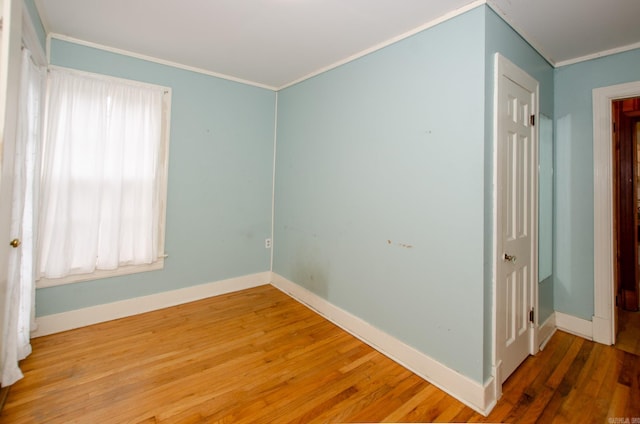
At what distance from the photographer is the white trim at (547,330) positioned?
2.40 metres

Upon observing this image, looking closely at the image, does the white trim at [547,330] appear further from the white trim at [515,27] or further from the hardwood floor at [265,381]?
the white trim at [515,27]

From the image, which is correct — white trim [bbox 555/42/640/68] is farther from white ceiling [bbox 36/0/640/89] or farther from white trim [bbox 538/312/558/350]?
white trim [bbox 538/312/558/350]

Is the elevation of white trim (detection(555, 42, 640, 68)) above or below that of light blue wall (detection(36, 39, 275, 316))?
above

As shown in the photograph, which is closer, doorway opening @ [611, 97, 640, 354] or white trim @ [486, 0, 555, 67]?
white trim @ [486, 0, 555, 67]

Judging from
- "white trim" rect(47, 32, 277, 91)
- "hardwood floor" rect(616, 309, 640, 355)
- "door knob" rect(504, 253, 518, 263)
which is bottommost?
"hardwood floor" rect(616, 309, 640, 355)

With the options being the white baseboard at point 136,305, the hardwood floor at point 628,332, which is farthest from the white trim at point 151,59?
the hardwood floor at point 628,332

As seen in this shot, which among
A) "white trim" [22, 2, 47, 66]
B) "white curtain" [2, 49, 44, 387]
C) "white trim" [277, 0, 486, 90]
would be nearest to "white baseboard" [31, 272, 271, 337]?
"white curtain" [2, 49, 44, 387]

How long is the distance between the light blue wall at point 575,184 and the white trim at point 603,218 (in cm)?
4

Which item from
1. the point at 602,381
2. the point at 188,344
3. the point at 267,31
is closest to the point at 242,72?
the point at 267,31

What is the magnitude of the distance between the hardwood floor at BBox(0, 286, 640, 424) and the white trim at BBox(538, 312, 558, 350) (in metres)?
0.07

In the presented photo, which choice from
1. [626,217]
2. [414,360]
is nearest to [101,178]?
[414,360]

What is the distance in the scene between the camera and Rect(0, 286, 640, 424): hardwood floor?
5.41 feet

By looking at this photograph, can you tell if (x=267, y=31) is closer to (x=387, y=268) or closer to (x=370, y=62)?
(x=370, y=62)

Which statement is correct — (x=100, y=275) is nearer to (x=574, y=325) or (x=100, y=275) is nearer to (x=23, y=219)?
(x=23, y=219)
